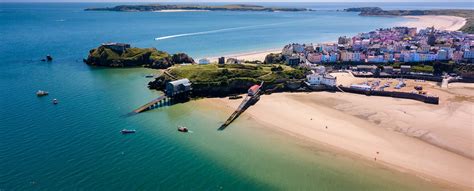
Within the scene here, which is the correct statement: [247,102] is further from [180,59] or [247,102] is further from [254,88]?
[180,59]

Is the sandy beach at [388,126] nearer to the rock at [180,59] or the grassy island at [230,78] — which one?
the grassy island at [230,78]

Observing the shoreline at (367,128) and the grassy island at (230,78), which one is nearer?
the shoreline at (367,128)

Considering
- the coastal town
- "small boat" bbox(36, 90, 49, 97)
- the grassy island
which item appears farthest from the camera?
the coastal town

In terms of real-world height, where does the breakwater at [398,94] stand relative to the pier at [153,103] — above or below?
above

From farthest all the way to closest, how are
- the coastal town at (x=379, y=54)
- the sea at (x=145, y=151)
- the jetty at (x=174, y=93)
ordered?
1. the coastal town at (x=379, y=54)
2. the jetty at (x=174, y=93)
3. the sea at (x=145, y=151)

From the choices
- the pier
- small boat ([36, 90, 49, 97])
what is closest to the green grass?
the pier

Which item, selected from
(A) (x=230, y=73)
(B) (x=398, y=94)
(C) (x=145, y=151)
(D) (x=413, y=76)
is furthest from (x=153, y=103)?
(D) (x=413, y=76)

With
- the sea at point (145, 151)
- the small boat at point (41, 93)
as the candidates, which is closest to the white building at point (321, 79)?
the sea at point (145, 151)

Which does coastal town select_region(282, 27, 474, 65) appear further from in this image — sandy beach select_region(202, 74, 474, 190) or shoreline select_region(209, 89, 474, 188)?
shoreline select_region(209, 89, 474, 188)
